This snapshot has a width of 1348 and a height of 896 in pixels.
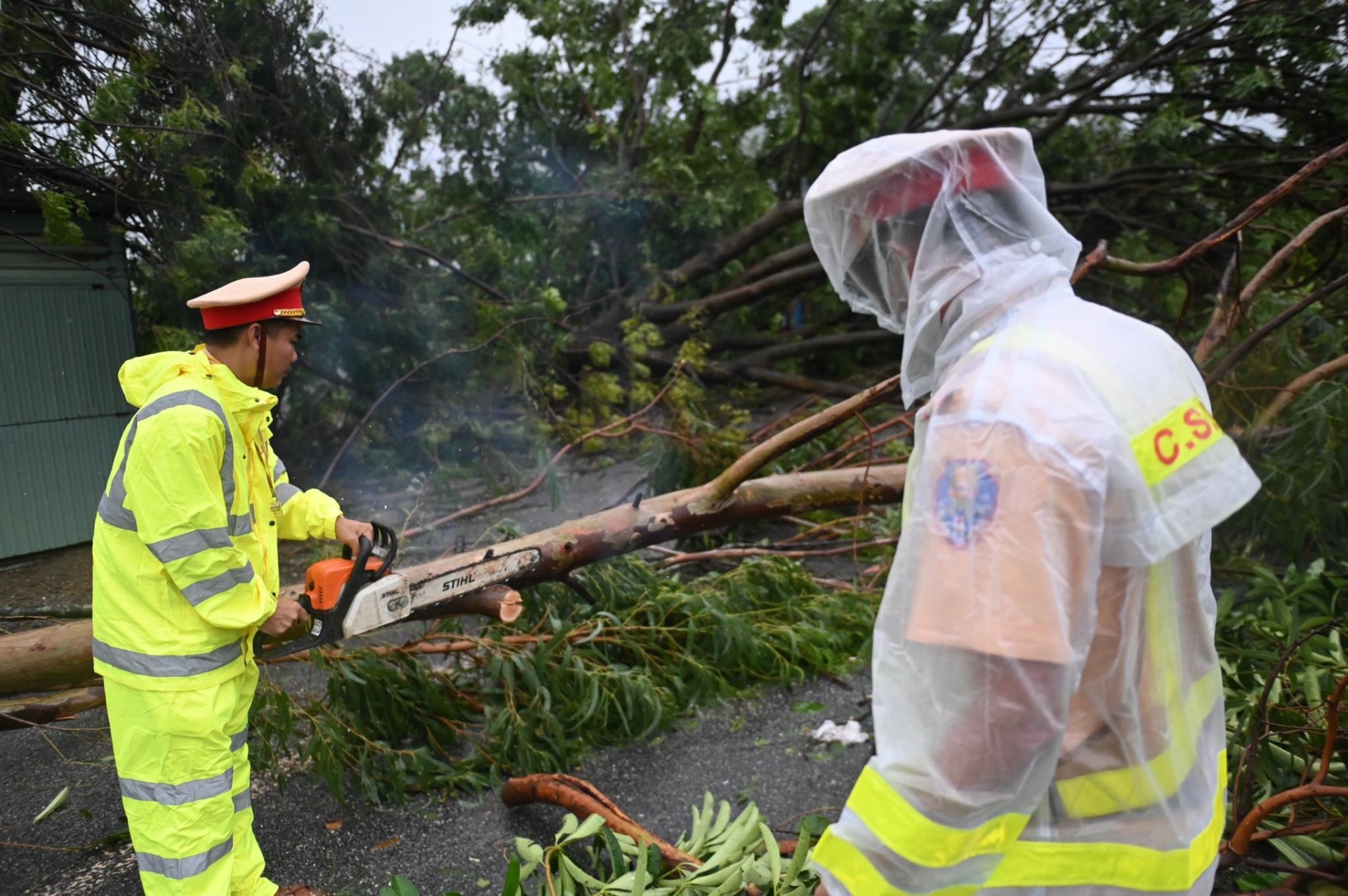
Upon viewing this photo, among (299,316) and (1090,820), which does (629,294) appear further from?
(1090,820)

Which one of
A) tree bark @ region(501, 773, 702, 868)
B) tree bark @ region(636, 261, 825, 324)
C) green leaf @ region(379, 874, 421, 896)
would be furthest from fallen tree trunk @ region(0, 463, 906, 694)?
tree bark @ region(636, 261, 825, 324)

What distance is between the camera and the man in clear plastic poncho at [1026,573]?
98 cm

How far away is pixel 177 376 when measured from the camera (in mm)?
2066

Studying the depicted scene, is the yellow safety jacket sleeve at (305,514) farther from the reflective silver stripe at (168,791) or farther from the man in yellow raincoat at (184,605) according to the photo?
the reflective silver stripe at (168,791)

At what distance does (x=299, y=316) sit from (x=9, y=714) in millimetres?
1539

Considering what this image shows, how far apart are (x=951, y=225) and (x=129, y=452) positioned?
182cm

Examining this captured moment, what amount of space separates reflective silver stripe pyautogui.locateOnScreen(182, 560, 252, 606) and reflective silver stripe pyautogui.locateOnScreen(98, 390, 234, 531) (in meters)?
0.16

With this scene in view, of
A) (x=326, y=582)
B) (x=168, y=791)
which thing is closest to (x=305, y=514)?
(x=326, y=582)

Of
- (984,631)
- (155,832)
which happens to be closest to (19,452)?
(155,832)

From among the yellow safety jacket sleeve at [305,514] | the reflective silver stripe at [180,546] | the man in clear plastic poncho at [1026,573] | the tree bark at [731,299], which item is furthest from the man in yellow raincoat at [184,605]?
the tree bark at [731,299]

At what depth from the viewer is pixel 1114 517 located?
1036 mm

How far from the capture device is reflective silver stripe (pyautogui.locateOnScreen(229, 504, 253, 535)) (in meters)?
2.12

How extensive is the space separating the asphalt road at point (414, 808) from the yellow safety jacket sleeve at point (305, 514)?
903 mm

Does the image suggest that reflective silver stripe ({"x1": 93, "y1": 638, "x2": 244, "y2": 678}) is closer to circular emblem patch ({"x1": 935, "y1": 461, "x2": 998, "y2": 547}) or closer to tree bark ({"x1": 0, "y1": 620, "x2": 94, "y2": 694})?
tree bark ({"x1": 0, "y1": 620, "x2": 94, "y2": 694})
